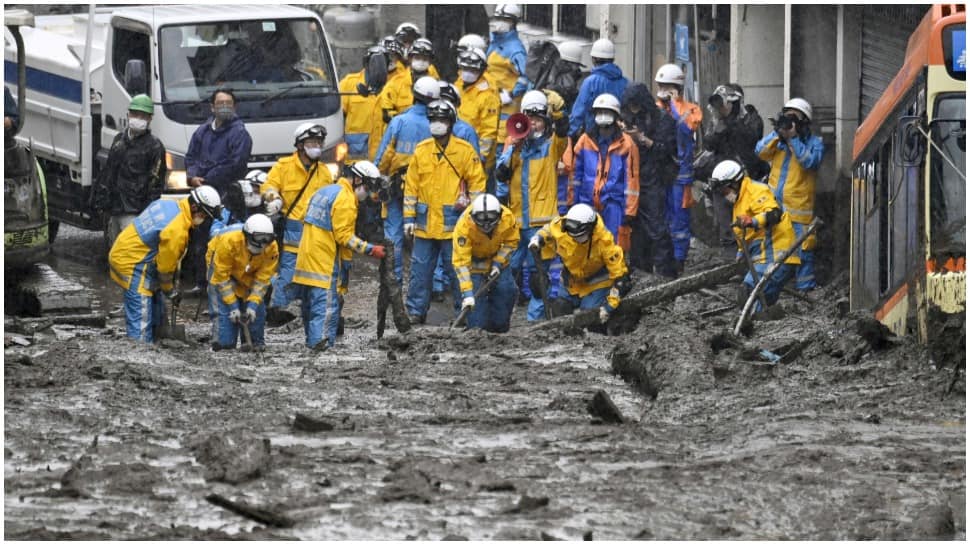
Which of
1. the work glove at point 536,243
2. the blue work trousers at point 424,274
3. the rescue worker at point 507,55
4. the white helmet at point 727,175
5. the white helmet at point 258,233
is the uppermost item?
the rescue worker at point 507,55

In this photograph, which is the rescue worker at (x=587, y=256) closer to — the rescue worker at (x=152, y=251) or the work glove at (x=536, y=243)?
the work glove at (x=536, y=243)

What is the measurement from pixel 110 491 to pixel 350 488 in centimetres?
100

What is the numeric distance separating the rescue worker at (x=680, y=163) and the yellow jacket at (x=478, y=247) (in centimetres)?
264

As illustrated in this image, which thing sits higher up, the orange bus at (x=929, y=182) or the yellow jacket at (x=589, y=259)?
the orange bus at (x=929, y=182)

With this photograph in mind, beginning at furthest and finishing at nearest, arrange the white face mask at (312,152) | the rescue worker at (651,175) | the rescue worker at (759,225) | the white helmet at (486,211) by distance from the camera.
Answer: the rescue worker at (651,175) < the white face mask at (312,152) < the rescue worker at (759,225) < the white helmet at (486,211)

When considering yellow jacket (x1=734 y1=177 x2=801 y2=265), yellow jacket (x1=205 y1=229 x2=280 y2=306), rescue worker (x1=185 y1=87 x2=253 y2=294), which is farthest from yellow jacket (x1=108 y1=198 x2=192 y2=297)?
yellow jacket (x1=734 y1=177 x2=801 y2=265)

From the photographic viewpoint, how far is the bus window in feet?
34.7

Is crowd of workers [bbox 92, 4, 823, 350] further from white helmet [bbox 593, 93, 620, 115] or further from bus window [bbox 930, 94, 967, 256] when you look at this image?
bus window [bbox 930, 94, 967, 256]

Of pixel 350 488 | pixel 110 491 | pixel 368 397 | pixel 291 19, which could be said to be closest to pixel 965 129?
pixel 368 397

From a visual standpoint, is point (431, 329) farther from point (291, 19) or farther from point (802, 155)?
point (291, 19)

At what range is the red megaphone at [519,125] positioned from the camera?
15.4 meters

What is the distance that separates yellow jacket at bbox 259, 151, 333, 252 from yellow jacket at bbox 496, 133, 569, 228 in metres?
1.71

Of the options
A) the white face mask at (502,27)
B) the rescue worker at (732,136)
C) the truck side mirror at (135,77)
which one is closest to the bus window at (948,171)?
the rescue worker at (732,136)

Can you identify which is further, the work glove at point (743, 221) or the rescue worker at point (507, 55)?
the rescue worker at point (507, 55)
